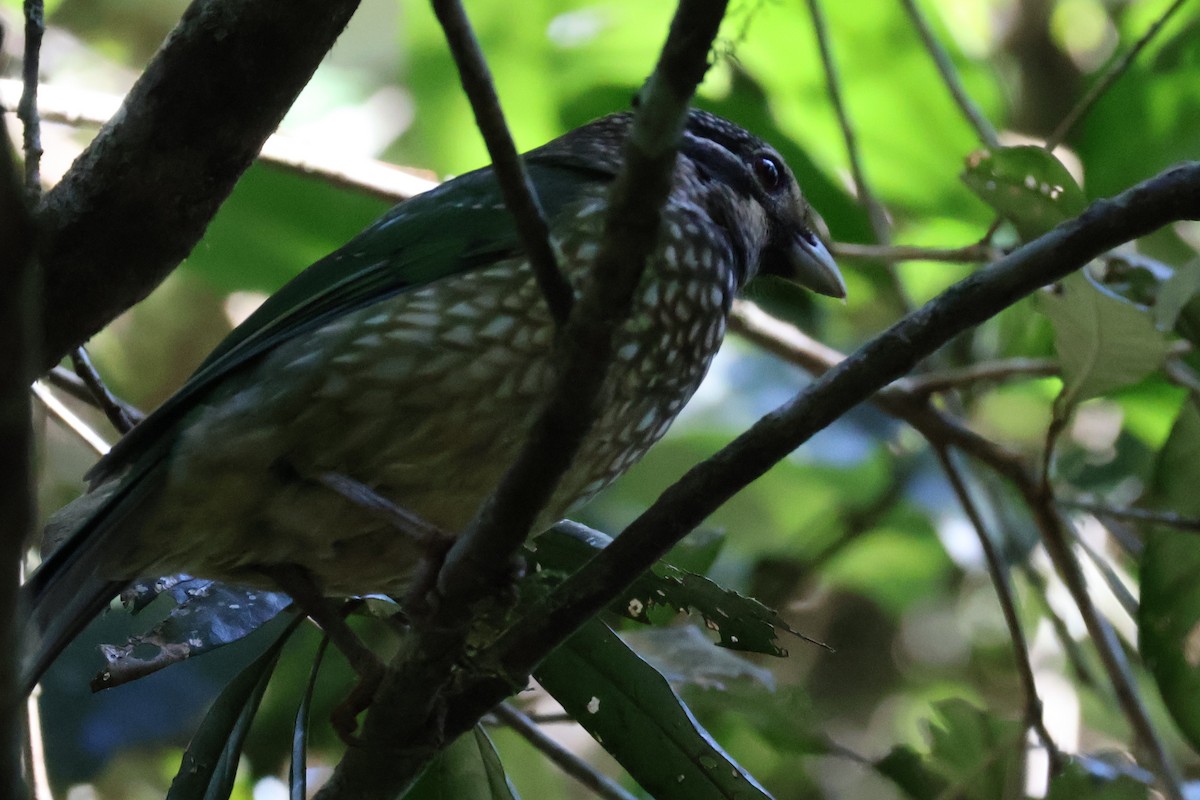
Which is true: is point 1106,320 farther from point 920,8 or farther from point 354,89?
point 354,89

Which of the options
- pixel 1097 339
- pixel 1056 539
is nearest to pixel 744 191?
pixel 1097 339

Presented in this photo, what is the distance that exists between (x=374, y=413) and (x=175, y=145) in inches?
20.7

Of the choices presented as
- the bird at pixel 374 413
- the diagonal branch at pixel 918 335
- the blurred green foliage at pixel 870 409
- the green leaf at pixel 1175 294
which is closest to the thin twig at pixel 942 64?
the blurred green foliage at pixel 870 409

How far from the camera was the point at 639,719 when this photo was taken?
6.80 ft

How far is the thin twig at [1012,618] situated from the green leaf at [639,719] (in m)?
0.94

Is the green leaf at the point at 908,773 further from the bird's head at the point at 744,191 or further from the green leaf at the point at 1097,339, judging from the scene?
the bird's head at the point at 744,191

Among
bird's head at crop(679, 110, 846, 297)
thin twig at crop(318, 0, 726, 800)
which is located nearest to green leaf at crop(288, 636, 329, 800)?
thin twig at crop(318, 0, 726, 800)

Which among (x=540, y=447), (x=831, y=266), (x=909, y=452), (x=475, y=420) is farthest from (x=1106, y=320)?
(x=909, y=452)

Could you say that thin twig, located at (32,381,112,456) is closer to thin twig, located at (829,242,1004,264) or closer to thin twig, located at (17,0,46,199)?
thin twig, located at (17,0,46,199)

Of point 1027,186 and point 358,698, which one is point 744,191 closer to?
point 1027,186

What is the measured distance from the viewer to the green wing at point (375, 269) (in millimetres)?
2057

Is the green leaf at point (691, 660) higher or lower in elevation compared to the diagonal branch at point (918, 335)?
higher

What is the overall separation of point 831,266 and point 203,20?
1399mm

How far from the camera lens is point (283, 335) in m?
2.09
